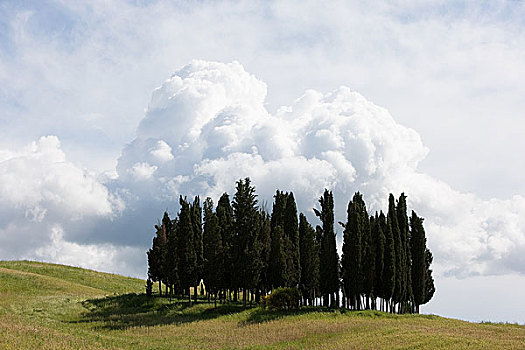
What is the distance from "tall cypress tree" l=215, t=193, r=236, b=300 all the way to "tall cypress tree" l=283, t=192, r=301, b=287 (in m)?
7.62

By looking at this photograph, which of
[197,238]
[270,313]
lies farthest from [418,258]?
[197,238]

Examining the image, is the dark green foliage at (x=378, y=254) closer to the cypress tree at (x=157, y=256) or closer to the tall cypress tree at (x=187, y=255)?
the tall cypress tree at (x=187, y=255)

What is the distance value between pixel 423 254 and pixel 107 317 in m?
46.6

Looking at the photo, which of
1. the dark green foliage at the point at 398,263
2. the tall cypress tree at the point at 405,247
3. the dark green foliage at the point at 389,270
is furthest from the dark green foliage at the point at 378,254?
the tall cypress tree at the point at 405,247

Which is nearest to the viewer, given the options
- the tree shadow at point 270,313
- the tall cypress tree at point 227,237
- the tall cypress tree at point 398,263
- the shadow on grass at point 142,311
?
the shadow on grass at point 142,311

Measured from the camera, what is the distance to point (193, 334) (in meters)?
43.8

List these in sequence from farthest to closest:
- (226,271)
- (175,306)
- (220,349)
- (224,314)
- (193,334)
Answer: (226,271)
(175,306)
(224,314)
(193,334)
(220,349)

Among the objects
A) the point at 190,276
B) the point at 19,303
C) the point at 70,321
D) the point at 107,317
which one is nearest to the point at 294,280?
the point at 190,276

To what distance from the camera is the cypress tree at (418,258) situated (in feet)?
233

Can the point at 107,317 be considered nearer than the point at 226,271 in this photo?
Yes

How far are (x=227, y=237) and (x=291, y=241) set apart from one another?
9857 mm

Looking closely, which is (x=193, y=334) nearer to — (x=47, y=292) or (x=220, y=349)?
(x=220, y=349)

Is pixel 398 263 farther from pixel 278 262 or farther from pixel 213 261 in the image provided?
pixel 213 261

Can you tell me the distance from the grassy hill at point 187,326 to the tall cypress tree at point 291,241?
680 cm
